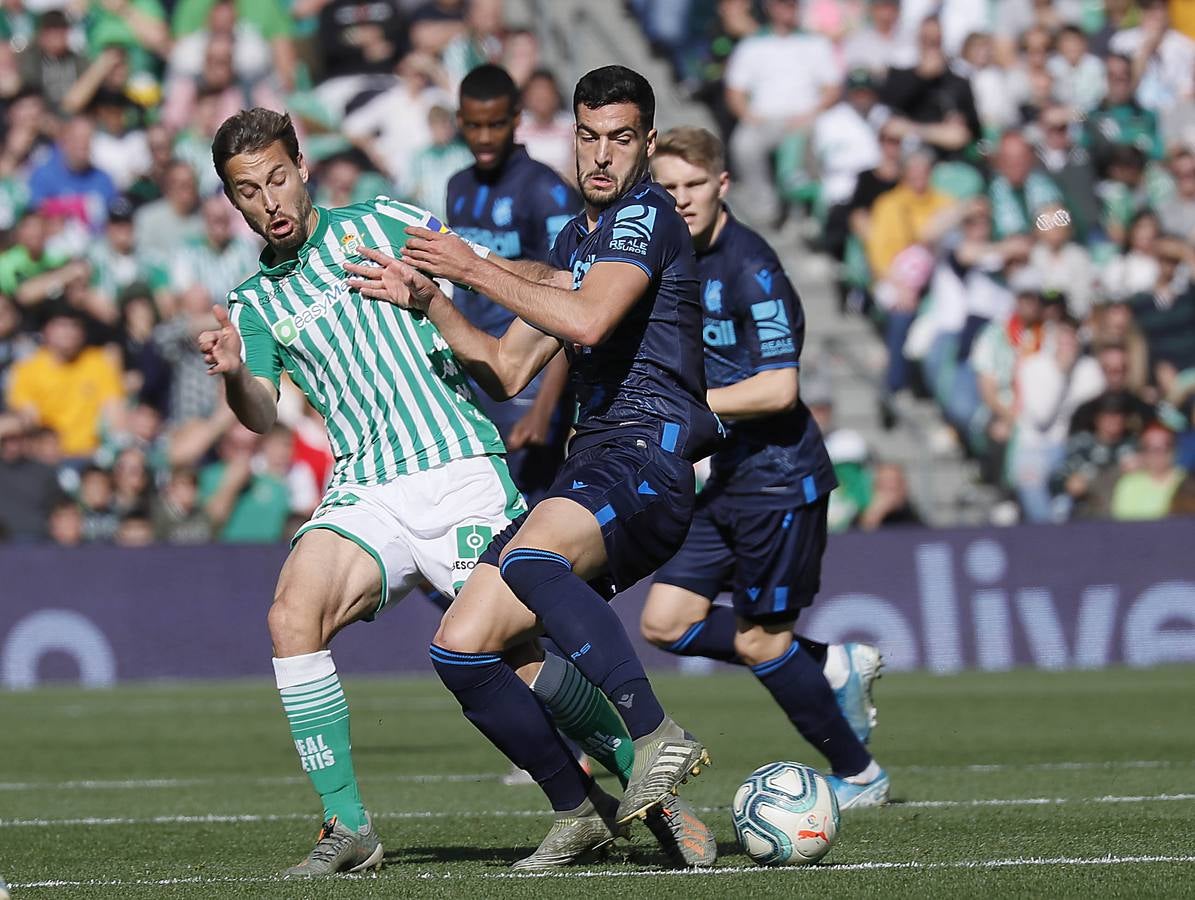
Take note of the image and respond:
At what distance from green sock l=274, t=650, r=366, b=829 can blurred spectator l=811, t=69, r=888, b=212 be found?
12.3 m

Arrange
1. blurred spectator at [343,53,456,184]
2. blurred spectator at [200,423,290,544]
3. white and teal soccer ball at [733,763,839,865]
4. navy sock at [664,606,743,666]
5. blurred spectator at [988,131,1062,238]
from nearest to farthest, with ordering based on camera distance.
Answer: white and teal soccer ball at [733,763,839,865] → navy sock at [664,606,743,666] → blurred spectator at [200,423,290,544] → blurred spectator at [988,131,1062,238] → blurred spectator at [343,53,456,184]

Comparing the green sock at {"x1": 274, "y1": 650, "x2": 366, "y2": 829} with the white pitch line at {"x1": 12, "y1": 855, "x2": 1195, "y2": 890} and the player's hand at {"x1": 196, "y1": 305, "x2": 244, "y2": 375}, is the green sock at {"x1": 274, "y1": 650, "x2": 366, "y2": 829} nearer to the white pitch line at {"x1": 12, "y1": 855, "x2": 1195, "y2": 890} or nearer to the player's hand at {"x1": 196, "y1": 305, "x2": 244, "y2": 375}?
the white pitch line at {"x1": 12, "y1": 855, "x2": 1195, "y2": 890}

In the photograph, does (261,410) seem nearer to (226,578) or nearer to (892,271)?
(226,578)

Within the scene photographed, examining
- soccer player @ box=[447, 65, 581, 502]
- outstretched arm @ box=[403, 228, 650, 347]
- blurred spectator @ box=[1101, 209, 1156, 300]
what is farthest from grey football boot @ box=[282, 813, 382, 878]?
blurred spectator @ box=[1101, 209, 1156, 300]

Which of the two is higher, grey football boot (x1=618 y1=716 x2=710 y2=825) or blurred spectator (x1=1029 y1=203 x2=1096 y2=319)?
grey football boot (x1=618 y1=716 x2=710 y2=825)

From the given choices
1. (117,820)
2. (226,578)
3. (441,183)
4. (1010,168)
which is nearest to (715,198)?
(117,820)

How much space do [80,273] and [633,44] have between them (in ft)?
20.4

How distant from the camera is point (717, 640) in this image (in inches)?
306

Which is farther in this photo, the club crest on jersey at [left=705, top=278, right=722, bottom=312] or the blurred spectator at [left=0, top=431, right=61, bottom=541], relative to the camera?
the blurred spectator at [left=0, top=431, right=61, bottom=541]

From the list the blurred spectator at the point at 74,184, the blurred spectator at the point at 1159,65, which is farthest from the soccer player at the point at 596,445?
the blurred spectator at the point at 1159,65

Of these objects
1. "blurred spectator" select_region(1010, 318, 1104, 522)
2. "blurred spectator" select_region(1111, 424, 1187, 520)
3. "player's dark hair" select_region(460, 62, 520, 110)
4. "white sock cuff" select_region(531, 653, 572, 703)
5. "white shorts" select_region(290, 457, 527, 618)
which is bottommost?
"blurred spectator" select_region(1111, 424, 1187, 520)

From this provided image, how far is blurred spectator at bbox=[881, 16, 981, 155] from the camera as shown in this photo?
1770cm

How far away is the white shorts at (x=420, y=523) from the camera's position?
20.0ft

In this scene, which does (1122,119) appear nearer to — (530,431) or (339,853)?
(530,431)
